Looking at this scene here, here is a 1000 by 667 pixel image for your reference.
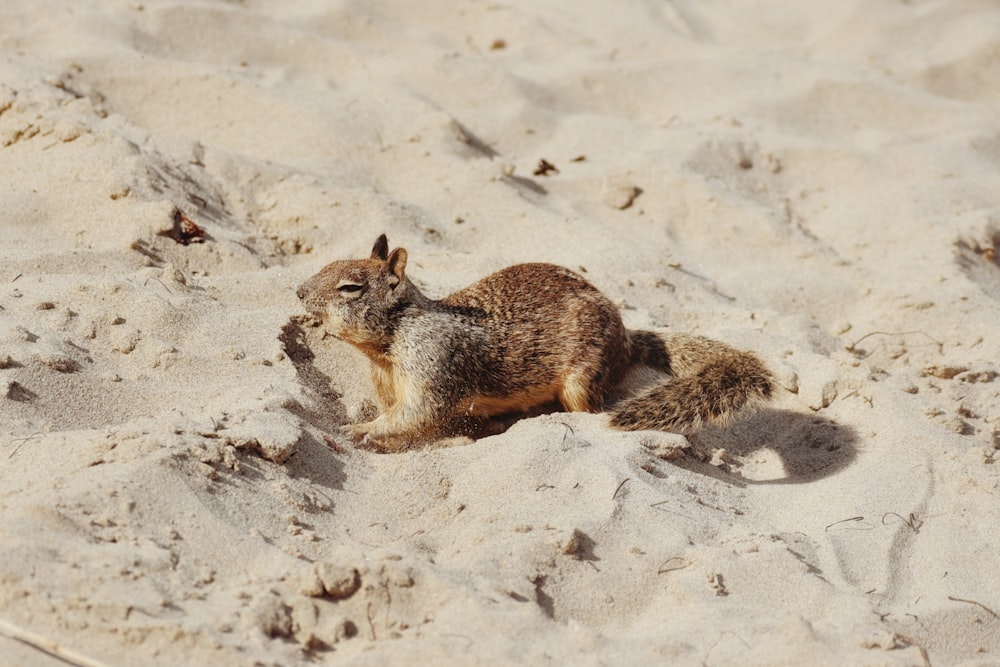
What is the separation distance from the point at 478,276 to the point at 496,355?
896 mm

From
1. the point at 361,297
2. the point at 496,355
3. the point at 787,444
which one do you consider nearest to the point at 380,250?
the point at 361,297

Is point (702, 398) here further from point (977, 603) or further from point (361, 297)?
point (361, 297)

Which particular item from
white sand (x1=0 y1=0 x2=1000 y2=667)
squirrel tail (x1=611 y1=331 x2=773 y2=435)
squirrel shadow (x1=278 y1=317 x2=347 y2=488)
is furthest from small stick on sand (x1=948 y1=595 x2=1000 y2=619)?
squirrel shadow (x1=278 y1=317 x2=347 y2=488)

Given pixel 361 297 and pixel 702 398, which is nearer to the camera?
pixel 702 398

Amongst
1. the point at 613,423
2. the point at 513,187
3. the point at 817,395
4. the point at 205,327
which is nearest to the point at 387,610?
the point at 613,423

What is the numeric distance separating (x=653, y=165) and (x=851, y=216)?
1.25 meters

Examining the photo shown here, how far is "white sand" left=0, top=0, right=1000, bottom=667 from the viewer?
3037mm

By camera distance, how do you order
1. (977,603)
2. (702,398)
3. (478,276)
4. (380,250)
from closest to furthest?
(977,603) → (702,398) → (380,250) → (478,276)

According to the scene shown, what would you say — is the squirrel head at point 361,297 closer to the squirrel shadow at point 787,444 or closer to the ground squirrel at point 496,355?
the ground squirrel at point 496,355

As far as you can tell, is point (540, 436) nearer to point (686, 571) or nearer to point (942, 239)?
point (686, 571)

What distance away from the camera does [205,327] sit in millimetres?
4387

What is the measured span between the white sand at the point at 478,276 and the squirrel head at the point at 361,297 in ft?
0.86

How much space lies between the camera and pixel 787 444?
182 inches

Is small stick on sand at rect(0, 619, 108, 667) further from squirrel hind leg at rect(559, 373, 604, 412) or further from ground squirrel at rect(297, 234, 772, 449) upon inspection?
squirrel hind leg at rect(559, 373, 604, 412)
